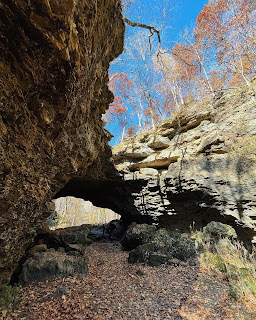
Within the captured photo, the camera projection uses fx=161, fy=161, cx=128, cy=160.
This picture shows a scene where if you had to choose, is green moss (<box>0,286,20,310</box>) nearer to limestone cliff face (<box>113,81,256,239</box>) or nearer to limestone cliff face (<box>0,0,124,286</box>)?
limestone cliff face (<box>0,0,124,286</box>)

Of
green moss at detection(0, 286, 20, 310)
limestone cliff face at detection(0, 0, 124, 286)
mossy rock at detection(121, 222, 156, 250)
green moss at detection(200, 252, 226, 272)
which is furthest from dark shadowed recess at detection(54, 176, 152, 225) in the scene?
green moss at detection(0, 286, 20, 310)

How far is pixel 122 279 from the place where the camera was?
484 cm

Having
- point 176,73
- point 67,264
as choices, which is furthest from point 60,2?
point 176,73

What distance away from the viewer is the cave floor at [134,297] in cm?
320

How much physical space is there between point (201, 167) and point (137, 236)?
15.5ft

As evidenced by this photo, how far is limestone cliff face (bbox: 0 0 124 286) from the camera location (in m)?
2.00

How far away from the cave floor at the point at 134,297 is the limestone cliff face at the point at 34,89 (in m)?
1.07

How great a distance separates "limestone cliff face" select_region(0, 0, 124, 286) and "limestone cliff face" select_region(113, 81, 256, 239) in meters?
6.55

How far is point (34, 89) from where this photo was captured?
2652 mm

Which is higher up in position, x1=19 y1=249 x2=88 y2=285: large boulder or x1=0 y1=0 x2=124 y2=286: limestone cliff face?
x1=0 y1=0 x2=124 y2=286: limestone cliff face

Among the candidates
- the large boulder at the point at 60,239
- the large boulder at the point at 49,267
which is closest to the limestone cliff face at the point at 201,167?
the large boulder at the point at 60,239

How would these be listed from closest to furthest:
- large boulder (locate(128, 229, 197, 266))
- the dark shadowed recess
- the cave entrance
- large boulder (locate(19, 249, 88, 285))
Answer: large boulder (locate(19, 249, 88, 285)), large boulder (locate(128, 229, 197, 266)), the dark shadowed recess, the cave entrance

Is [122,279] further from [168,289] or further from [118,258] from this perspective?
[118,258]

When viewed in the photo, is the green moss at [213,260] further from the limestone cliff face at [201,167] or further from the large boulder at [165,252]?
the limestone cliff face at [201,167]
